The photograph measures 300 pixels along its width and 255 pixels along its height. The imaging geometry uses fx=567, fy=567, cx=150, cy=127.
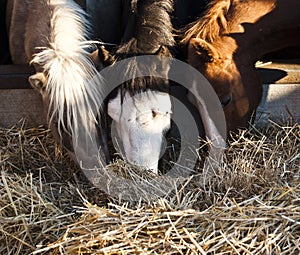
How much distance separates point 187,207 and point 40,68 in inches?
30.8

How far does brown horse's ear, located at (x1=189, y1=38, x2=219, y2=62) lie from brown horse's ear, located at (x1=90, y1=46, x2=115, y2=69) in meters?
0.29

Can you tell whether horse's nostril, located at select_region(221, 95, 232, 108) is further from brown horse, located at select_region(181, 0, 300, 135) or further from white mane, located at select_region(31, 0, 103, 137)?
white mane, located at select_region(31, 0, 103, 137)

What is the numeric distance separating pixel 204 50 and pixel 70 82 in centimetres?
47

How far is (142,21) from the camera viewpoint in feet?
6.80

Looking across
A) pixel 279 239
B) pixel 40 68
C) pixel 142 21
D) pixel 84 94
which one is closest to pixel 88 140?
pixel 84 94

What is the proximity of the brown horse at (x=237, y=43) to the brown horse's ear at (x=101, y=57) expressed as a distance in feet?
0.92

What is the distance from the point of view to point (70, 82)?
1903 mm

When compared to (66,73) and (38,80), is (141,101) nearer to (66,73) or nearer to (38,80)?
(66,73)

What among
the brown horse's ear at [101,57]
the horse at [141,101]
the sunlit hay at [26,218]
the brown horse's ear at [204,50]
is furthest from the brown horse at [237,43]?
the sunlit hay at [26,218]

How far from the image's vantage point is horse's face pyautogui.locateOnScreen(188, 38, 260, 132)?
6.62ft

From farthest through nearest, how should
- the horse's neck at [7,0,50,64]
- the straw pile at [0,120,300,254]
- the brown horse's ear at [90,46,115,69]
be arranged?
the horse's neck at [7,0,50,64] → the brown horse's ear at [90,46,115,69] → the straw pile at [0,120,300,254]

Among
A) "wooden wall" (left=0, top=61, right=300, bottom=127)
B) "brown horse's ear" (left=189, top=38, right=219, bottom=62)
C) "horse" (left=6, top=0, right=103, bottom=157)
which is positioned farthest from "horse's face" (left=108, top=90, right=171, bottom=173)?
"wooden wall" (left=0, top=61, right=300, bottom=127)

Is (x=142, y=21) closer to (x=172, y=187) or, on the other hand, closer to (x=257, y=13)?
(x=257, y=13)

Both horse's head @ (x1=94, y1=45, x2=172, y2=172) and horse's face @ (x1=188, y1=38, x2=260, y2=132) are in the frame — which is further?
horse's face @ (x1=188, y1=38, x2=260, y2=132)
